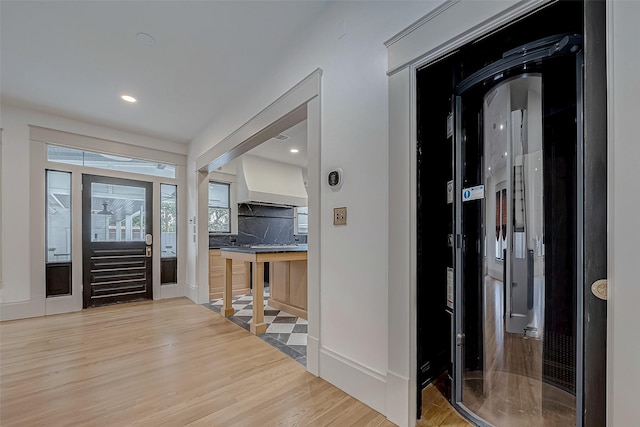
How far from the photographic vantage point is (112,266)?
4.18 metres

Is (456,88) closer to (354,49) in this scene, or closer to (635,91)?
(354,49)

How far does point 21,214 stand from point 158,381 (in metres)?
3.29

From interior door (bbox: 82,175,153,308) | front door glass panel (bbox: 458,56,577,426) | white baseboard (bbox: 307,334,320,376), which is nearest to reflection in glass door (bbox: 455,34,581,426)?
front door glass panel (bbox: 458,56,577,426)

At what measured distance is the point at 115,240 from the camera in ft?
13.8

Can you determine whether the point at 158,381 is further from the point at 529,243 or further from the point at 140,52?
the point at 140,52

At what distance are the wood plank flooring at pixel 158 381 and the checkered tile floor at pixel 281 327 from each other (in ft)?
0.32

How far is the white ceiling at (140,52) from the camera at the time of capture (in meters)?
2.02

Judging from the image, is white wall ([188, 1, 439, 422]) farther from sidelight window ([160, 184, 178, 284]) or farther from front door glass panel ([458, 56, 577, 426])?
sidelight window ([160, 184, 178, 284])

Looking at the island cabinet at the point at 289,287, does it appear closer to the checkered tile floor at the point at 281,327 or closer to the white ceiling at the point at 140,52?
the checkered tile floor at the point at 281,327

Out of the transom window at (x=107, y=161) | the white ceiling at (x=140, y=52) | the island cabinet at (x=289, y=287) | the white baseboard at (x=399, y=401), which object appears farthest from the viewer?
the transom window at (x=107, y=161)

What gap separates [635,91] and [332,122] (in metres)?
1.45

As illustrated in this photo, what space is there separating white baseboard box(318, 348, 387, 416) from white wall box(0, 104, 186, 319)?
4.05 metres

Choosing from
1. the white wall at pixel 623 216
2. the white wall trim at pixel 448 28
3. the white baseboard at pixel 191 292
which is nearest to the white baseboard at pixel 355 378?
the white wall at pixel 623 216

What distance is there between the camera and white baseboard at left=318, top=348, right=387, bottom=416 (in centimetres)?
160
